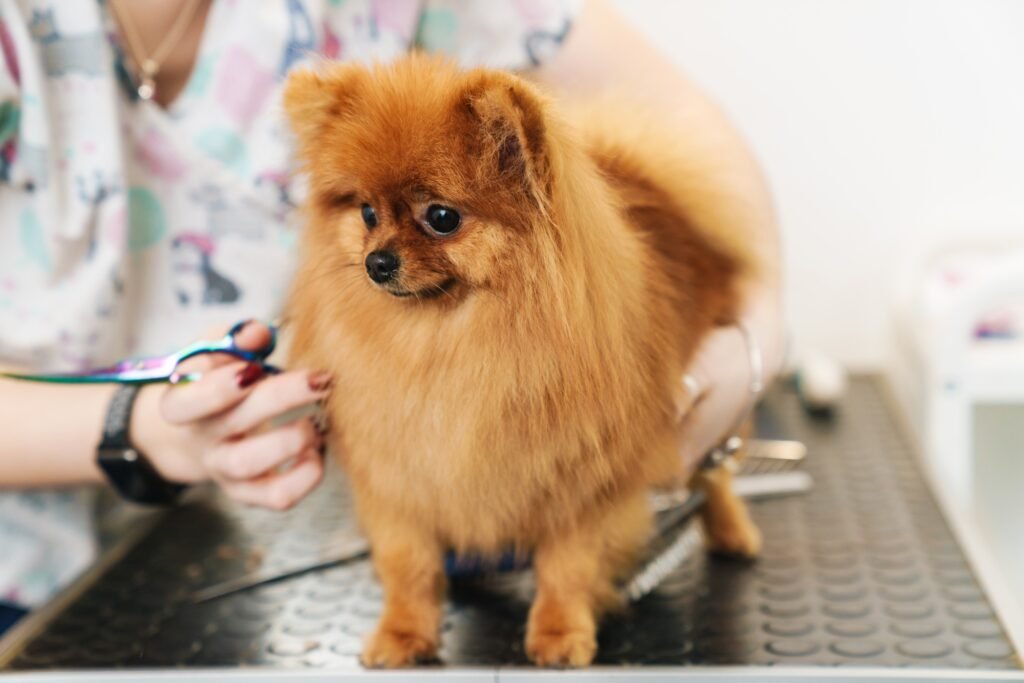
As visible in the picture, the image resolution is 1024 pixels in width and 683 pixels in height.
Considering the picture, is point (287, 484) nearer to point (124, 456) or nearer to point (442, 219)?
point (124, 456)

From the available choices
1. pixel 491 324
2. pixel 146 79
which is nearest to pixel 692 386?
pixel 491 324

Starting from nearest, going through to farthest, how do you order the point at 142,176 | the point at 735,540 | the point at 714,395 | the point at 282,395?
the point at 282,395 < the point at 714,395 < the point at 735,540 < the point at 142,176

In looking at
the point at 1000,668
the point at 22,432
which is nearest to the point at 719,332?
the point at 1000,668

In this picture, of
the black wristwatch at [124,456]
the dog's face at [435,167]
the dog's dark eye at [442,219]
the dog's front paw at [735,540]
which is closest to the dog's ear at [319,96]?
the dog's face at [435,167]

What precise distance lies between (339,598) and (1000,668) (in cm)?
64

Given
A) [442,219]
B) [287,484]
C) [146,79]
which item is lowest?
[287,484]

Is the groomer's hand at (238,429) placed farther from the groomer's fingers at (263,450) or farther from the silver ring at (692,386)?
the silver ring at (692,386)

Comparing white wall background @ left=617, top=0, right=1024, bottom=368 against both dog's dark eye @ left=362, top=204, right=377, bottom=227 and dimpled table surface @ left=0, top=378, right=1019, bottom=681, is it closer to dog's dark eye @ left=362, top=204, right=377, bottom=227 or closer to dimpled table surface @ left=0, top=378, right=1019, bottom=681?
dimpled table surface @ left=0, top=378, right=1019, bottom=681

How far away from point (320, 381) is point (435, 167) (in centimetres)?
24

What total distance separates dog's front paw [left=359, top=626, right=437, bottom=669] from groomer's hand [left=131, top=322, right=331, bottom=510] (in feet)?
0.52

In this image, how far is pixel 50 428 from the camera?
1.02 meters

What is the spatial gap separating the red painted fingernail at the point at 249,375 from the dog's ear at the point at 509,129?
1.04 ft

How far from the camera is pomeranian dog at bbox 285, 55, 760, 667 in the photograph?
0.74 m

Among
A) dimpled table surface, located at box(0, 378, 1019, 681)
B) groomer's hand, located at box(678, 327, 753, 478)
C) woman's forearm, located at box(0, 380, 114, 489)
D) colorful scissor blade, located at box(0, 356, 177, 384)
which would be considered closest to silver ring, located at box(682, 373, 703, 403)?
groomer's hand, located at box(678, 327, 753, 478)
